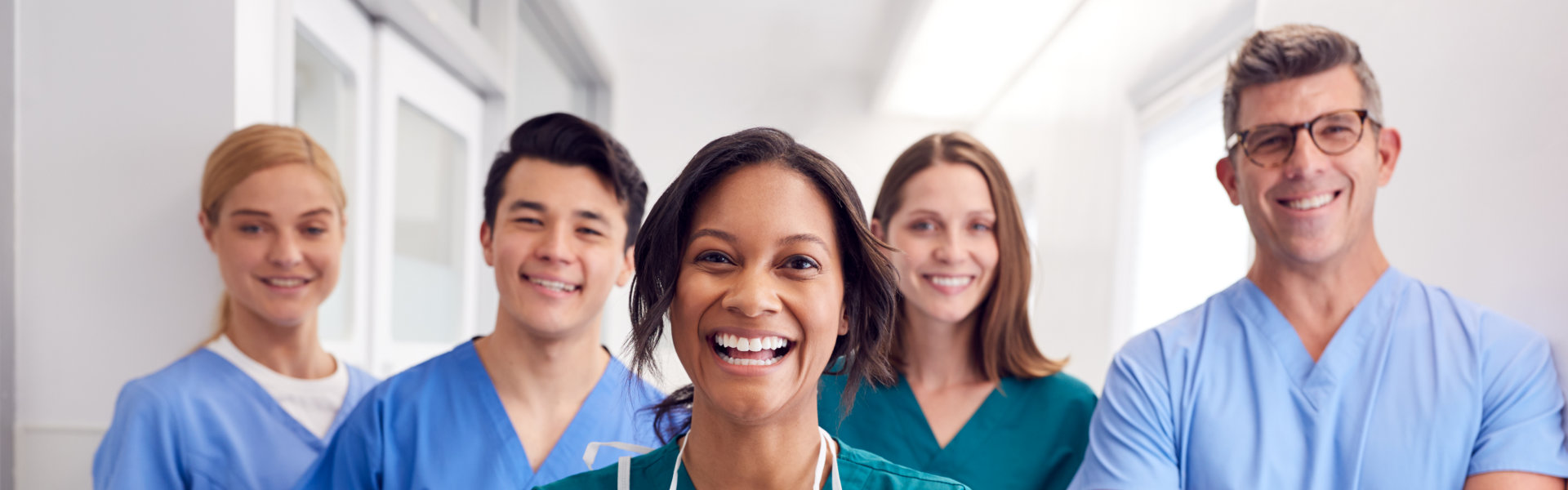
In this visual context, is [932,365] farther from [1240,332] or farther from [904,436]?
[1240,332]

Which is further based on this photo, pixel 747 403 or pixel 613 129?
pixel 613 129

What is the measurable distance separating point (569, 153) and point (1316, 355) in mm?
1242

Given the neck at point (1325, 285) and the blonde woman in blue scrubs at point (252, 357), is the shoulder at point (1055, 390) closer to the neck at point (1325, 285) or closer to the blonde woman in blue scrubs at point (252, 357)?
the neck at point (1325, 285)

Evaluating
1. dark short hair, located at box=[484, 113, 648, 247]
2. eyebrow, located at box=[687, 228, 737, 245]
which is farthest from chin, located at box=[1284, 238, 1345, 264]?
dark short hair, located at box=[484, 113, 648, 247]

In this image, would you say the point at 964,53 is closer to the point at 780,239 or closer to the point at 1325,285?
the point at 1325,285

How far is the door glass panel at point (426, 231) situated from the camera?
10.6ft

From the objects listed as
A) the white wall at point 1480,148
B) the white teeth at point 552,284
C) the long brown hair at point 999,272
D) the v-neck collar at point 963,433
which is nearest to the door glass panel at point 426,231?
the white teeth at point 552,284

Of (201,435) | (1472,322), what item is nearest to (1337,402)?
(1472,322)

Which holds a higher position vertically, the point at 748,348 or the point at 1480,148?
the point at 1480,148

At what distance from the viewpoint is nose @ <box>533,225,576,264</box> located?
1582mm

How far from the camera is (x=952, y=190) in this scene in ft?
5.82

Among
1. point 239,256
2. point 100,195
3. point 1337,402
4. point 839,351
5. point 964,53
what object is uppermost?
point 964,53

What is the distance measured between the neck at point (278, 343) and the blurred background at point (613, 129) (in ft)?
0.28

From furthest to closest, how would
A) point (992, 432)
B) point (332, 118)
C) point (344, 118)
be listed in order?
point (344, 118) < point (332, 118) < point (992, 432)
